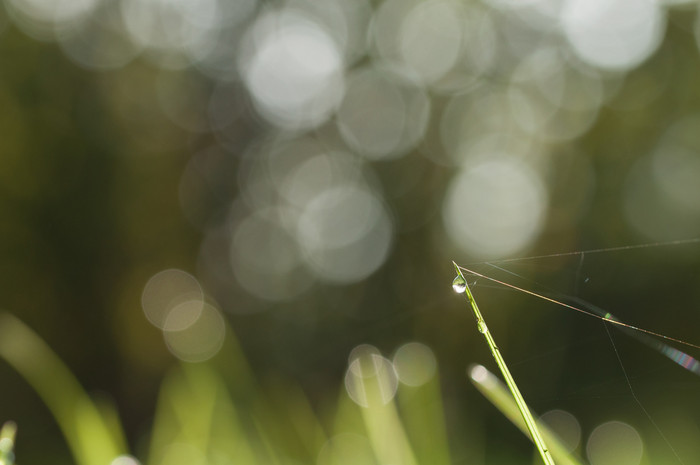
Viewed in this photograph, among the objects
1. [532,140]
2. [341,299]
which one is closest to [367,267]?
[341,299]

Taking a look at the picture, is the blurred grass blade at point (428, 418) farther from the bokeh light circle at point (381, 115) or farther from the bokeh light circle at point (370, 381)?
the bokeh light circle at point (381, 115)

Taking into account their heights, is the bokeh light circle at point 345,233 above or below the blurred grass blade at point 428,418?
above

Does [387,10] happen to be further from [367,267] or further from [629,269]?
[629,269]

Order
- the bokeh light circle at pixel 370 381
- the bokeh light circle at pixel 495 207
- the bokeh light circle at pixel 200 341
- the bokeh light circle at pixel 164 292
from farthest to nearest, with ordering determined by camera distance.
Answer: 1. the bokeh light circle at pixel 495 207
2. the bokeh light circle at pixel 164 292
3. the bokeh light circle at pixel 200 341
4. the bokeh light circle at pixel 370 381

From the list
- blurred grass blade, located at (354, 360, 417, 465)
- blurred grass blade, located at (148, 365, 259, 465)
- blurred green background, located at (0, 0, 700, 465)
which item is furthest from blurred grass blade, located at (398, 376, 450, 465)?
blurred green background, located at (0, 0, 700, 465)

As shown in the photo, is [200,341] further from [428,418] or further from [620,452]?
[620,452]

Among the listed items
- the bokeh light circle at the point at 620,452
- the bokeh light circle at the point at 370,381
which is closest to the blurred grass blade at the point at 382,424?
the bokeh light circle at the point at 370,381
